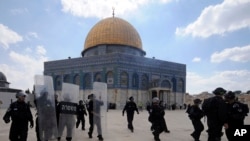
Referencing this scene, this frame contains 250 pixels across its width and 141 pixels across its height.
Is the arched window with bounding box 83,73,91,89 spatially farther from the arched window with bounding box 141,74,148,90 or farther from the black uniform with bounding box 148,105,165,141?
the black uniform with bounding box 148,105,165,141

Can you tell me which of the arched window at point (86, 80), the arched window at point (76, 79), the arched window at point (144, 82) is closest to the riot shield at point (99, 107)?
the arched window at point (144, 82)

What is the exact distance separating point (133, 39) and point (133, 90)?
874cm

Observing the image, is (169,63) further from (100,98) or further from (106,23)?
(100,98)

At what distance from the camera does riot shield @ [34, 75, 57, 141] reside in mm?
8172

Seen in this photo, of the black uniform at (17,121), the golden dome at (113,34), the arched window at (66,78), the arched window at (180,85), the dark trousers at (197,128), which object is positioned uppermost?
the golden dome at (113,34)

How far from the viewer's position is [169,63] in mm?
46406

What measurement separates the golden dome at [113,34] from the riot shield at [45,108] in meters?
37.1

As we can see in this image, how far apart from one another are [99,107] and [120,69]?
30.5m

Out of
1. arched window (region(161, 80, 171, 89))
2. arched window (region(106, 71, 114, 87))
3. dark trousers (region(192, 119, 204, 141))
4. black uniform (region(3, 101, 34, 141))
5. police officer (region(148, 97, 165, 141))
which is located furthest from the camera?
arched window (region(161, 80, 171, 89))

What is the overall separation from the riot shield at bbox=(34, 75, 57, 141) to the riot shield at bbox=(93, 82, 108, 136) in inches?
59.5

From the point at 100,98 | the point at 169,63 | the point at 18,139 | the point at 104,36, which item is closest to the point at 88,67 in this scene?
the point at 104,36

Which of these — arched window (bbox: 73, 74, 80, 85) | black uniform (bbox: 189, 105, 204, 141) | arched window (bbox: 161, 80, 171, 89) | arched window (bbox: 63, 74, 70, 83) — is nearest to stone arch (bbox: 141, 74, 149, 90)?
arched window (bbox: 161, 80, 171, 89)

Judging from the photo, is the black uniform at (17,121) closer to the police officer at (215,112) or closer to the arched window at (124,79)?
the police officer at (215,112)

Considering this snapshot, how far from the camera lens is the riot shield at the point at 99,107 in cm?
971
